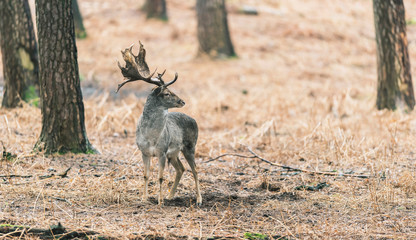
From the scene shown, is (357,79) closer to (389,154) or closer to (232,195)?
(389,154)

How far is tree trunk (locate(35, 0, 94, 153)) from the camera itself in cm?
803

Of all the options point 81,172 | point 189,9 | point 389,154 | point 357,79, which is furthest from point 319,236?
point 189,9

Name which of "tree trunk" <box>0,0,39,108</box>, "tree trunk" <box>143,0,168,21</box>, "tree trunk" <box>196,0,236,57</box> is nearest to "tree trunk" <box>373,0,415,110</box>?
"tree trunk" <box>196,0,236,57</box>

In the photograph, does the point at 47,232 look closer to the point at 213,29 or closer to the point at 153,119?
the point at 153,119

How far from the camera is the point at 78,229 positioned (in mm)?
5363

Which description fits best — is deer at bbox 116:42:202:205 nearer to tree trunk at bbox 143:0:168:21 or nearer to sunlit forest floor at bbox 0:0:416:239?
sunlit forest floor at bbox 0:0:416:239

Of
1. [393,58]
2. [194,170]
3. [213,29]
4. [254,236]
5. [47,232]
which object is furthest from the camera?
[213,29]

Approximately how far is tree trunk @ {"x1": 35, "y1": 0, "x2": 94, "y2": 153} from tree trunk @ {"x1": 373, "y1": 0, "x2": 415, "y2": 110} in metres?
7.12

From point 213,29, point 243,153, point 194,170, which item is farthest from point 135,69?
point 213,29

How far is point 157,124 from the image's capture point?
6.61 meters

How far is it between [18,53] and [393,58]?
8.22 m

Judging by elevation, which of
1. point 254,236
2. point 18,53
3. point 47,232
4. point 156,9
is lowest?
point 254,236

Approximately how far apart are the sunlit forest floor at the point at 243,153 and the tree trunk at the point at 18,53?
2.00ft

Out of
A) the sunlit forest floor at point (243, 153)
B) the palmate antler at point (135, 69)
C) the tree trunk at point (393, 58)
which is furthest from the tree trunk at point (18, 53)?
the tree trunk at point (393, 58)
